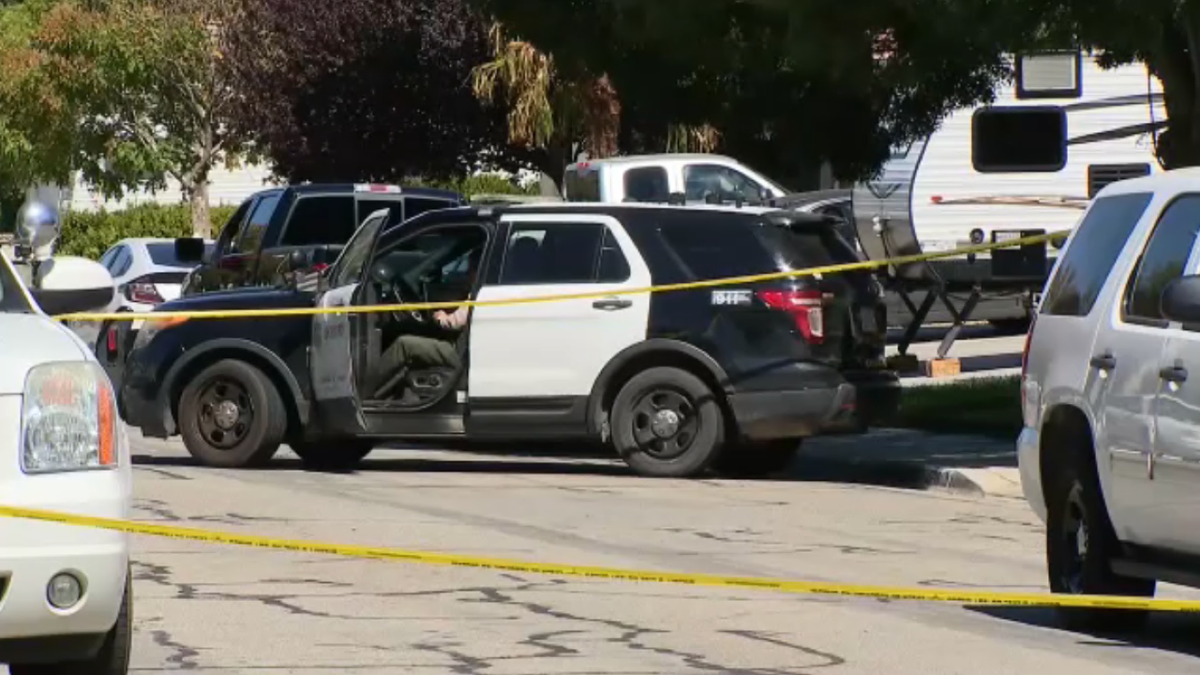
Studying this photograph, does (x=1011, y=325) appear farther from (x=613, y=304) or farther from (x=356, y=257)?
(x=356, y=257)

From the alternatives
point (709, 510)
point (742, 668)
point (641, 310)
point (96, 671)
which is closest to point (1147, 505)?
point (742, 668)

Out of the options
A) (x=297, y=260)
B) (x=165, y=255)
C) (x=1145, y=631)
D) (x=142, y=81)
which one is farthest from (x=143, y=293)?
(x=1145, y=631)

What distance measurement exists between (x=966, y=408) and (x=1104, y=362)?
1067 centimetres

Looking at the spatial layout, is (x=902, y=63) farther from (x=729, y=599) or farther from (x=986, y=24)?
(x=729, y=599)

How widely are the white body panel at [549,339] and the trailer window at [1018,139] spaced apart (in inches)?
93.6

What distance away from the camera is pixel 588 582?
11.3 metres

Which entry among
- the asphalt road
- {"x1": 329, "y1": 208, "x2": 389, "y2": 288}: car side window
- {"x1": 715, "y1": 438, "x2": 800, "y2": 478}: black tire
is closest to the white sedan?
the asphalt road

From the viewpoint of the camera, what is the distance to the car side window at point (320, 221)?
24.3 m

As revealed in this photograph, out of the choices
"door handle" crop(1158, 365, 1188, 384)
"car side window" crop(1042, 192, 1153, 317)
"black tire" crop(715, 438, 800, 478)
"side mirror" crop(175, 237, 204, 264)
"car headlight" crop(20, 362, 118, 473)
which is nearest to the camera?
"car headlight" crop(20, 362, 118, 473)

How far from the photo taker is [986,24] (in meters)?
15.0

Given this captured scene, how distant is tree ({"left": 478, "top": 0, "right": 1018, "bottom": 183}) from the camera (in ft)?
52.9

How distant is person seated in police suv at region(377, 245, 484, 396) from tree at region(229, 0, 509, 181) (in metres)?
18.4

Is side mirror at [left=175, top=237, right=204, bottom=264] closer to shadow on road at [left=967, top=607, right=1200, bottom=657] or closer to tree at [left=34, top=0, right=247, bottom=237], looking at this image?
tree at [left=34, top=0, right=247, bottom=237]

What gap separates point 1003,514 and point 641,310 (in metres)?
2.92
